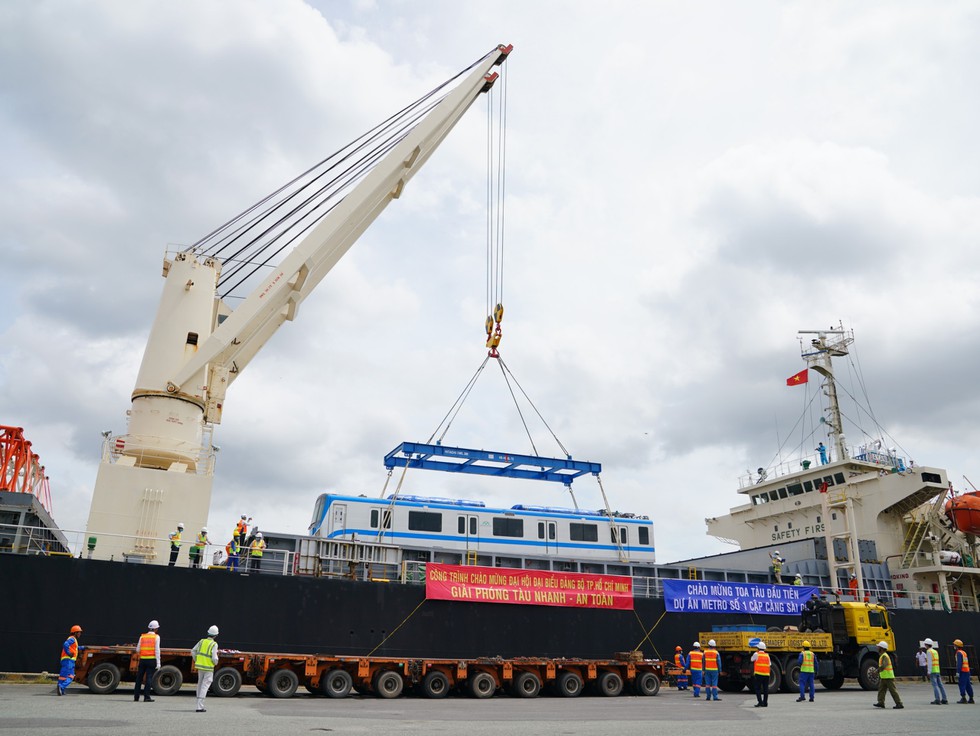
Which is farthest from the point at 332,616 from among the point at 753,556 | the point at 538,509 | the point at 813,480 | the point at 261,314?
the point at 813,480

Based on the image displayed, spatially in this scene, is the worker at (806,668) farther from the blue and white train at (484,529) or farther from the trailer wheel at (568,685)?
the blue and white train at (484,529)

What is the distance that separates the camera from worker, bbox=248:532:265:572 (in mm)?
20953

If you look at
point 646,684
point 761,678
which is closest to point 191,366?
point 646,684

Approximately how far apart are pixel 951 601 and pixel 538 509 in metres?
20.7

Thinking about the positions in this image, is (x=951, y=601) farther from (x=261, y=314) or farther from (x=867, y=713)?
(x=261, y=314)

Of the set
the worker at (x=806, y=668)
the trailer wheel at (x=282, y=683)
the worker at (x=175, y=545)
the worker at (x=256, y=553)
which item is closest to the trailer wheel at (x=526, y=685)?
the trailer wheel at (x=282, y=683)

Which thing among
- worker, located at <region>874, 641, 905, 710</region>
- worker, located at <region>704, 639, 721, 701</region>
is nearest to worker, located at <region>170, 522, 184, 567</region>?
worker, located at <region>704, 639, 721, 701</region>

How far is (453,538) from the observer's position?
3042cm

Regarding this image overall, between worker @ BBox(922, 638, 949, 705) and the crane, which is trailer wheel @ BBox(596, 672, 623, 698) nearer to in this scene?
worker @ BBox(922, 638, 949, 705)

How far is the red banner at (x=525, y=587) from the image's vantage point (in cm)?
2259

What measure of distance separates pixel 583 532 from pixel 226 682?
18.3 metres

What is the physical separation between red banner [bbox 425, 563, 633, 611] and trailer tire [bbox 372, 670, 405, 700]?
135 inches

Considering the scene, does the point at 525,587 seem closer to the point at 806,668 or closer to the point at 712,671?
the point at 712,671

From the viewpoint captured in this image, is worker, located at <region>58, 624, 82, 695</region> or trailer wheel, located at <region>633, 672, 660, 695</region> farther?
trailer wheel, located at <region>633, 672, 660, 695</region>
